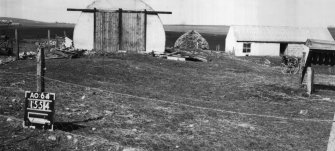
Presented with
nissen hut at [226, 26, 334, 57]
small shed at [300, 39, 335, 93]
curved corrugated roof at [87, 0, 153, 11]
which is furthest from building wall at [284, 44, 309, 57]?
small shed at [300, 39, 335, 93]

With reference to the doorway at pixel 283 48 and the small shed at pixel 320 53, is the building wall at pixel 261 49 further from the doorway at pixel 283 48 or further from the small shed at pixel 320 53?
the small shed at pixel 320 53

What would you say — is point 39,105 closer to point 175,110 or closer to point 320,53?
point 175,110

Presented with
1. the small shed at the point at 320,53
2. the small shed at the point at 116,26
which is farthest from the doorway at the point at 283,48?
the small shed at the point at 320,53

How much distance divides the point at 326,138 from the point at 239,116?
2809mm

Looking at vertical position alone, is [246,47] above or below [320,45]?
above

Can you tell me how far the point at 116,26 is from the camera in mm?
29281

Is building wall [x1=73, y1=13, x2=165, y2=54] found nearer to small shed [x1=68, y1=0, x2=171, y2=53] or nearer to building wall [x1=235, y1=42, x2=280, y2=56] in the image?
small shed [x1=68, y1=0, x2=171, y2=53]

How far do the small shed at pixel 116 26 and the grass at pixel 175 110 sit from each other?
8816mm

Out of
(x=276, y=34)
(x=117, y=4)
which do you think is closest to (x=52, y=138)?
(x=117, y=4)

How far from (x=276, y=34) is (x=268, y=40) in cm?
188

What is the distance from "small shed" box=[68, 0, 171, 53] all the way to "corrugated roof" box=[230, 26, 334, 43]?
16163 mm

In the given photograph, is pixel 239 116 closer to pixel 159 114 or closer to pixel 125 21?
pixel 159 114

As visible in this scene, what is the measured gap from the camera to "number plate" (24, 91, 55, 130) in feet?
28.5

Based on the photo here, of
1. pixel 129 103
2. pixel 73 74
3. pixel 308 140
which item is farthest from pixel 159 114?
pixel 73 74
